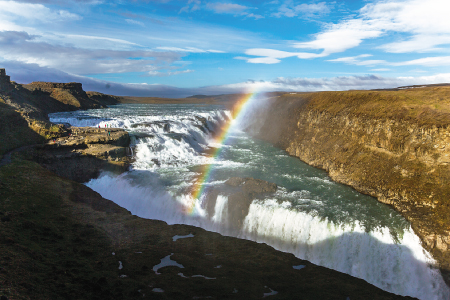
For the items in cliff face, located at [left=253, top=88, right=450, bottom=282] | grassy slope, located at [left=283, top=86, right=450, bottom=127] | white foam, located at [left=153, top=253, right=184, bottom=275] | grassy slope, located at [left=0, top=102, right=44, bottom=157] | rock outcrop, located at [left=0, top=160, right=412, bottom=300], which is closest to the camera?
rock outcrop, located at [left=0, top=160, right=412, bottom=300]

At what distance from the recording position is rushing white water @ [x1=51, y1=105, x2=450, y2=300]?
44.4ft

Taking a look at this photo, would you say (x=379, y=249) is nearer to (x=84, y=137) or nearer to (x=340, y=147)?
(x=340, y=147)

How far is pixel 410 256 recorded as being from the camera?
13.6m

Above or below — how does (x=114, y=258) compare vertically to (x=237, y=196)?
below

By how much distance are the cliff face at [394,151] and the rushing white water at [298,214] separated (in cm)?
101

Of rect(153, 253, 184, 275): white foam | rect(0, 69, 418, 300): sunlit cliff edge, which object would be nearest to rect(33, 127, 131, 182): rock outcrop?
rect(0, 69, 418, 300): sunlit cliff edge

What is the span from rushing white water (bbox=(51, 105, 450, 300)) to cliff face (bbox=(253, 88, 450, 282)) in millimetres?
1013

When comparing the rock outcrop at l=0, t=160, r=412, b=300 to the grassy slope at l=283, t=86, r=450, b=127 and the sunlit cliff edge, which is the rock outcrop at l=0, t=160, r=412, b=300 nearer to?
the sunlit cliff edge

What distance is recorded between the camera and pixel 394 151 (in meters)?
20.2

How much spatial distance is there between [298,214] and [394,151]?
10537 mm

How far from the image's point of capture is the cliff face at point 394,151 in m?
15.5

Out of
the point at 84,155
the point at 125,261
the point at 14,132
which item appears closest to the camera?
the point at 125,261

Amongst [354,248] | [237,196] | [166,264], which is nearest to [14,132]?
[237,196]

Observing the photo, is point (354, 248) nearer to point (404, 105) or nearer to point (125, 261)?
point (125, 261)
